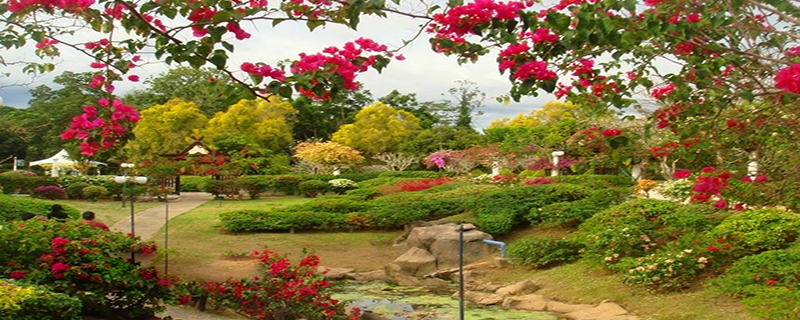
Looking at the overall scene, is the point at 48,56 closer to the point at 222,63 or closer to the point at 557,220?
the point at 222,63

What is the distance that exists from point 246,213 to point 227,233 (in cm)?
65

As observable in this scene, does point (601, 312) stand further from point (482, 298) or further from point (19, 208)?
point (19, 208)

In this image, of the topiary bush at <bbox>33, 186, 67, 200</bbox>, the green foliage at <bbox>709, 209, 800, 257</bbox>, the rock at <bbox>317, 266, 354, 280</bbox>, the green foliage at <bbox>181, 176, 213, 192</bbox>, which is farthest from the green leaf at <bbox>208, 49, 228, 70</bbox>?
the green foliage at <bbox>181, 176, 213, 192</bbox>

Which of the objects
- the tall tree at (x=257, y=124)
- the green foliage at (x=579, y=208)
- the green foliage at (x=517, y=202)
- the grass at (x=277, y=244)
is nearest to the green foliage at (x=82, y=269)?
the grass at (x=277, y=244)

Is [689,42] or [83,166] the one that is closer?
[689,42]

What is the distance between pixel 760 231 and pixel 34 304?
24.3ft

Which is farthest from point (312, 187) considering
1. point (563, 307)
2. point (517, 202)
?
point (563, 307)

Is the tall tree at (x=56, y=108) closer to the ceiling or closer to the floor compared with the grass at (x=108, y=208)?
closer to the ceiling

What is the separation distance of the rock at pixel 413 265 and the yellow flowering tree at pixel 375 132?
21558mm

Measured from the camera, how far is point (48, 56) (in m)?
4.56

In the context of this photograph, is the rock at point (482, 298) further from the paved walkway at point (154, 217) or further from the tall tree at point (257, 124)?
the tall tree at point (257, 124)

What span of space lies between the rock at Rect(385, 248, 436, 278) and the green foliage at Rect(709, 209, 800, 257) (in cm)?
502

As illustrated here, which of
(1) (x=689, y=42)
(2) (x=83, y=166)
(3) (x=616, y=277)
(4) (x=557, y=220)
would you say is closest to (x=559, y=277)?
(3) (x=616, y=277)

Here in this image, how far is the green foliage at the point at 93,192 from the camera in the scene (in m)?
20.5
